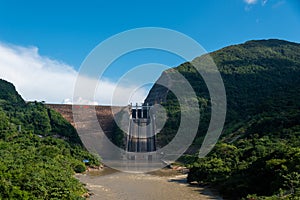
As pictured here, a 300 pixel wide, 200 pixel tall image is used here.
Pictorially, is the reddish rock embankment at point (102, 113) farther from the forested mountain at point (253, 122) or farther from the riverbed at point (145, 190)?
the riverbed at point (145, 190)

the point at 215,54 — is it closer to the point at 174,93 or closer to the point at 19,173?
the point at 174,93

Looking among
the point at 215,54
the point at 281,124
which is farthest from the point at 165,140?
the point at 215,54

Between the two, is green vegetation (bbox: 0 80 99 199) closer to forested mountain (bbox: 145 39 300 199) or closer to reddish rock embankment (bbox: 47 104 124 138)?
reddish rock embankment (bbox: 47 104 124 138)

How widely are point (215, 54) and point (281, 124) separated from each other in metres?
62.7

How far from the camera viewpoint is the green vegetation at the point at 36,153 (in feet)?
42.7

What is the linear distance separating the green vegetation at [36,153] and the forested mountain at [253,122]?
949cm

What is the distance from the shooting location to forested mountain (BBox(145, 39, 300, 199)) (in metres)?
16.2

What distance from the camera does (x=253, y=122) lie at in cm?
3991

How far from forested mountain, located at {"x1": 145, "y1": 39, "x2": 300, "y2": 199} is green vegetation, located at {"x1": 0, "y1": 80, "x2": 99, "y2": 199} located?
9490 millimetres

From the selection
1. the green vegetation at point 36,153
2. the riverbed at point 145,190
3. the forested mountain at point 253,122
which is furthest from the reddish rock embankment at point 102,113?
the riverbed at point 145,190

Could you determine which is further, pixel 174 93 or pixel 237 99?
pixel 174 93

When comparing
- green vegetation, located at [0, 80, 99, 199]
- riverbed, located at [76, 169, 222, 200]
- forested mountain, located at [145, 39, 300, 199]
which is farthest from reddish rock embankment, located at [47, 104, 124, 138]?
riverbed, located at [76, 169, 222, 200]

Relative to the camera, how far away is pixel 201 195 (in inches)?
740

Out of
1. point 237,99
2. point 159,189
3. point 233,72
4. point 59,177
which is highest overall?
point 233,72
